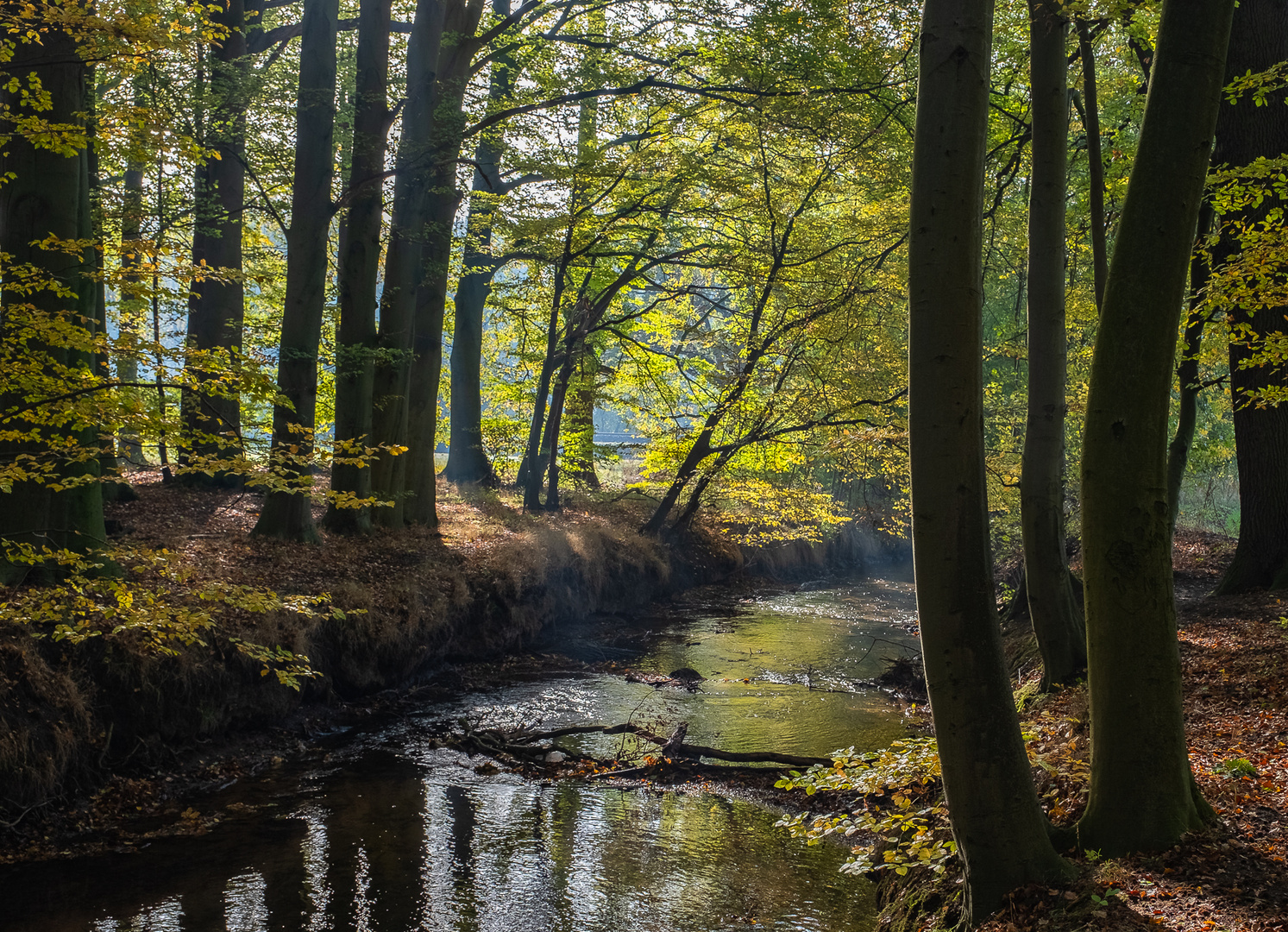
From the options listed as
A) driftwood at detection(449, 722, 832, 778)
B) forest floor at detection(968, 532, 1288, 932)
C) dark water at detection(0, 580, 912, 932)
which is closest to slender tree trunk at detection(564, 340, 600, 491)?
dark water at detection(0, 580, 912, 932)

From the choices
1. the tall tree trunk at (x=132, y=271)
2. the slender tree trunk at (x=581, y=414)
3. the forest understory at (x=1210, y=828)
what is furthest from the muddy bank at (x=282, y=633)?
the forest understory at (x=1210, y=828)

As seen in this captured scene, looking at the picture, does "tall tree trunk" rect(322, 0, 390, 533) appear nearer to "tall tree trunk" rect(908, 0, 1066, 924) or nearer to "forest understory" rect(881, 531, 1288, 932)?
"forest understory" rect(881, 531, 1288, 932)

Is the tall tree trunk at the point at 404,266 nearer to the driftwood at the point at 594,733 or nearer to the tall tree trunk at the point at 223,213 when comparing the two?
the tall tree trunk at the point at 223,213

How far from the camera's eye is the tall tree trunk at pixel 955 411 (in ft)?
11.5

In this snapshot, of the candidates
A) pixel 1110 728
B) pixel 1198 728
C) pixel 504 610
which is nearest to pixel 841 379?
pixel 504 610

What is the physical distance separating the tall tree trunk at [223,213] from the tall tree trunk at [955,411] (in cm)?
929

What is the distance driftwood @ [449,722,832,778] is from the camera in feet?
25.9

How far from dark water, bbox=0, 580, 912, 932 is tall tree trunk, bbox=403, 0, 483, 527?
5.28m

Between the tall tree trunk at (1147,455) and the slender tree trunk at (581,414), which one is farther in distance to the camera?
the slender tree trunk at (581,414)

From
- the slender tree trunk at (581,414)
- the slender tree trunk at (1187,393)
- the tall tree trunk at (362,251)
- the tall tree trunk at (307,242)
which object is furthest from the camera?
the slender tree trunk at (581,414)

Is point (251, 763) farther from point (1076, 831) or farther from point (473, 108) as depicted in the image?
point (473, 108)

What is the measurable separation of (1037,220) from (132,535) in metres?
9.72

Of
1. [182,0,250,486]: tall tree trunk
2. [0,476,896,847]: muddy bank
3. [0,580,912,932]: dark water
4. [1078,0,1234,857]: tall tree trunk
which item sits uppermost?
[182,0,250,486]: tall tree trunk

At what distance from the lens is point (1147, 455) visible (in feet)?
12.1
